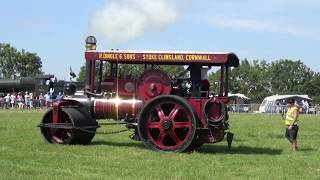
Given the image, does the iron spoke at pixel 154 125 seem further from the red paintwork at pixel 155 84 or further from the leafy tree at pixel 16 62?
the leafy tree at pixel 16 62

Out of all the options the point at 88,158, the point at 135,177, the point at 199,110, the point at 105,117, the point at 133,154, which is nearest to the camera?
the point at 135,177

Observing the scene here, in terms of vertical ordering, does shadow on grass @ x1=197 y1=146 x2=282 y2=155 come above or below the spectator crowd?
below

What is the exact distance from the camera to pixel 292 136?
1588 cm

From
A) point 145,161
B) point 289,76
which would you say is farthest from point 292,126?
point 289,76

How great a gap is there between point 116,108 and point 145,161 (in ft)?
10.5

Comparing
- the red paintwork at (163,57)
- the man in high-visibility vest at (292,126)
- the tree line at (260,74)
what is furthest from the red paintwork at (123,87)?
the tree line at (260,74)

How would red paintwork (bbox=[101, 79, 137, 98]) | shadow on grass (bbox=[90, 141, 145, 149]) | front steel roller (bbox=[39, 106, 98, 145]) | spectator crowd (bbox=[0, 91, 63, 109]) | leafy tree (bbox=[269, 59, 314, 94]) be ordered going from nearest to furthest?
1. red paintwork (bbox=[101, 79, 137, 98])
2. front steel roller (bbox=[39, 106, 98, 145])
3. shadow on grass (bbox=[90, 141, 145, 149])
4. spectator crowd (bbox=[0, 91, 63, 109])
5. leafy tree (bbox=[269, 59, 314, 94])

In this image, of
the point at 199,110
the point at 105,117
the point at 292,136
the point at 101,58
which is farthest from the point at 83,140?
the point at 292,136

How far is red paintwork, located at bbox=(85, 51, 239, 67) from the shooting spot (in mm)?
14195

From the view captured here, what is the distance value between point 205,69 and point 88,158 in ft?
13.1

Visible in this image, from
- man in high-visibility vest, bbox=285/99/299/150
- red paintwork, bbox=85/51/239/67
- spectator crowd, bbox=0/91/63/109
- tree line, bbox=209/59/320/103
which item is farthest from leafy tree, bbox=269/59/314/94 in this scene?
red paintwork, bbox=85/51/239/67

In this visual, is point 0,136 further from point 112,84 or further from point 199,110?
point 199,110

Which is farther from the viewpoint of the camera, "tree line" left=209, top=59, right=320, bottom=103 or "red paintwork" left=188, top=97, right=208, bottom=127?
"tree line" left=209, top=59, right=320, bottom=103

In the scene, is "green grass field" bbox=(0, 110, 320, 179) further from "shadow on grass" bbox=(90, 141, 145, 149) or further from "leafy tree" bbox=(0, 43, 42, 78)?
"leafy tree" bbox=(0, 43, 42, 78)
